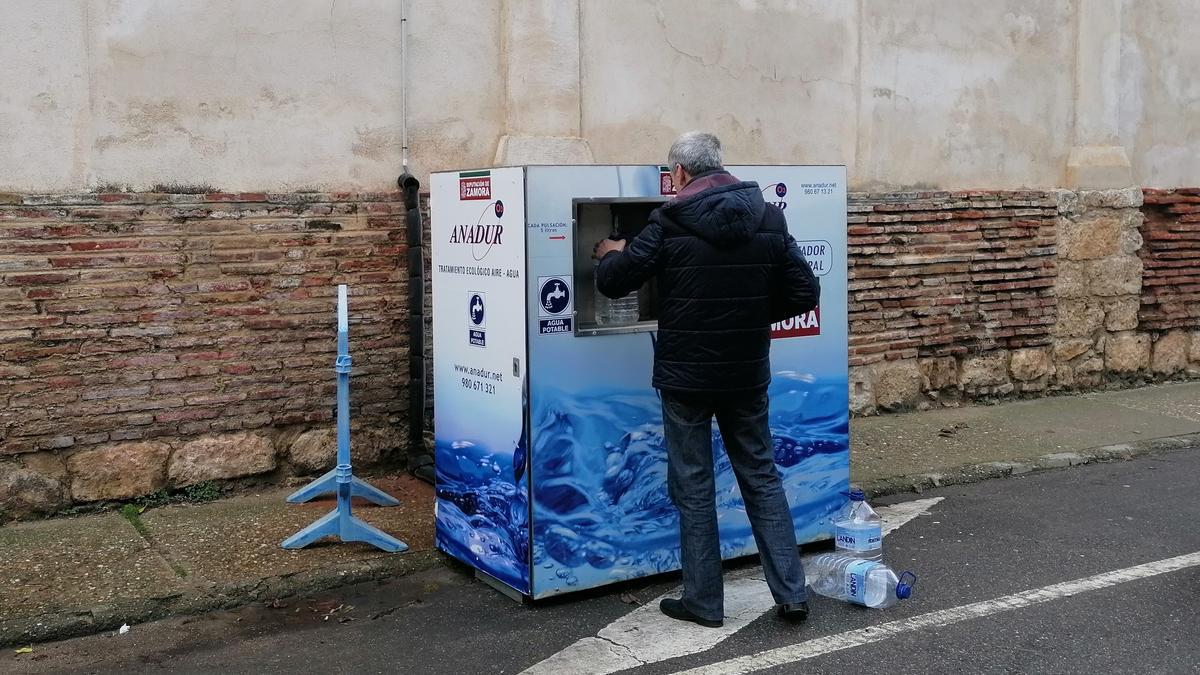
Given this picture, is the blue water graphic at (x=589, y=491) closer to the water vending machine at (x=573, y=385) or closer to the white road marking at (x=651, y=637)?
the water vending machine at (x=573, y=385)

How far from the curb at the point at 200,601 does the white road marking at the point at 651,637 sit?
1.20 meters

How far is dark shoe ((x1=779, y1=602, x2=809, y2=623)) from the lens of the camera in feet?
16.3

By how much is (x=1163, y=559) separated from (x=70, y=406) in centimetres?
548

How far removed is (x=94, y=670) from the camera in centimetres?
457

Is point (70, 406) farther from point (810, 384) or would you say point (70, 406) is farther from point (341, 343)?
point (810, 384)

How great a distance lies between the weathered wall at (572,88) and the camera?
625 centimetres

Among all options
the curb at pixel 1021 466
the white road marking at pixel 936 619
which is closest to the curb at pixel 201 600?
the white road marking at pixel 936 619

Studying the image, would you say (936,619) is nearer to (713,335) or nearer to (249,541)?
(713,335)

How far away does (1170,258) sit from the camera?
10484mm

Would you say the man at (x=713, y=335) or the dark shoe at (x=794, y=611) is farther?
the dark shoe at (x=794, y=611)

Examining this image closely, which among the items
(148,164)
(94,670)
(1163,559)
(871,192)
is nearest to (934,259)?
(871,192)

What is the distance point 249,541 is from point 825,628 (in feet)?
9.22

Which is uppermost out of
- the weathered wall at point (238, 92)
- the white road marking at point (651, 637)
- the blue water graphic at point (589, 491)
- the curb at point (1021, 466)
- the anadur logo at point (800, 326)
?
the weathered wall at point (238, 92)

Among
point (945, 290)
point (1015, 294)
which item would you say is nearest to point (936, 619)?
point (945, 290)
